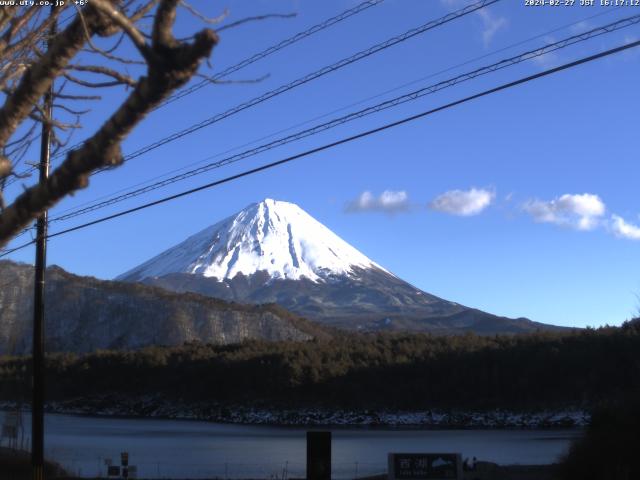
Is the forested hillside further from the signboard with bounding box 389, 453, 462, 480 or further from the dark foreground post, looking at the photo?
the dark foreground post

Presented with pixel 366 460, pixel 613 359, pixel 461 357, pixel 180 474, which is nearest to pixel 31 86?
pixel 180 474

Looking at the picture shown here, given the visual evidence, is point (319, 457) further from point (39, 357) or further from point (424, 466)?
point (39, 357)

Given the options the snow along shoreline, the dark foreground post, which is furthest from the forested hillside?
the dark foreground post

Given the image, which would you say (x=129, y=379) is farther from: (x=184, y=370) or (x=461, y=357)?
(x=461, y=357)

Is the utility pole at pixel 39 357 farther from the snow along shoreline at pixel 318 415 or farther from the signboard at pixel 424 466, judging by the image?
the snow along shoreline at pixel 318 415

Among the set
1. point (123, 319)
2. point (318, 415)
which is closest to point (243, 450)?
point (318, 415)

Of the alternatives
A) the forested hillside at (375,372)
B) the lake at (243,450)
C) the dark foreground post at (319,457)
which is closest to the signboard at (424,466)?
the dark foreground post at (319,457)
